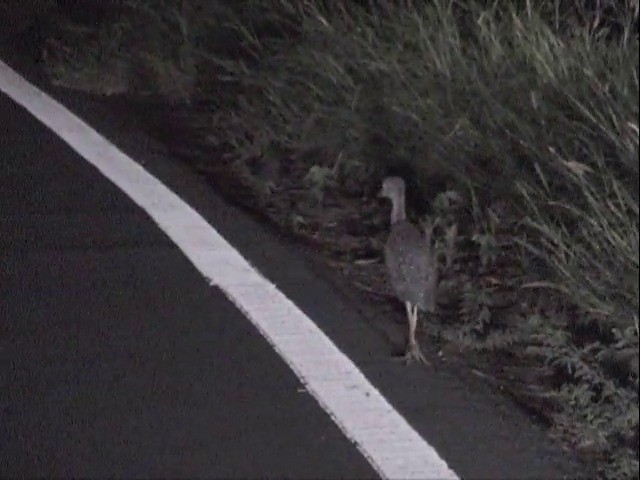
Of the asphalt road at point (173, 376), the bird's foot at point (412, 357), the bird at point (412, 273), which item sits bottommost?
the asphalt road at point (173, 376)

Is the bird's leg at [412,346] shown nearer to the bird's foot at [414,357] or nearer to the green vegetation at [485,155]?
the bird's foot at [414,357]

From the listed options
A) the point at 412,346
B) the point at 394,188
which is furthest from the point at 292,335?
the point at 394,188

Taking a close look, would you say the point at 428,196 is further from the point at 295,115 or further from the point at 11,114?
the point at 11,114

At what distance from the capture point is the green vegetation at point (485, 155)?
176 inches

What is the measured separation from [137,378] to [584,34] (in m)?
2.93

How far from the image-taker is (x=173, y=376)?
15.2 ft

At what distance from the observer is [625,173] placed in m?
4.94

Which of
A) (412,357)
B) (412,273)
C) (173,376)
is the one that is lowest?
(173,376)

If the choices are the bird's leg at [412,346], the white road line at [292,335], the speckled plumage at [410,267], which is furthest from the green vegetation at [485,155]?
the white road line at [292,335]

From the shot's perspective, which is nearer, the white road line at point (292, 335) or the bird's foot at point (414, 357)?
the white road line at point (292, 335)

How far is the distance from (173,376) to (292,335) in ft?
1.76

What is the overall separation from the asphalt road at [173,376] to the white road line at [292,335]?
0.16ft

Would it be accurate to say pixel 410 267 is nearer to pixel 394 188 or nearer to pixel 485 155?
pixel 394 188

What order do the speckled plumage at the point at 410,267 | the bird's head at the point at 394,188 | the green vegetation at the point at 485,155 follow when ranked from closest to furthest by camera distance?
the green vegetation at the point at 485,155 → the speckled plumage at the point at 410,267 → the bird's head at the point at 394,188
